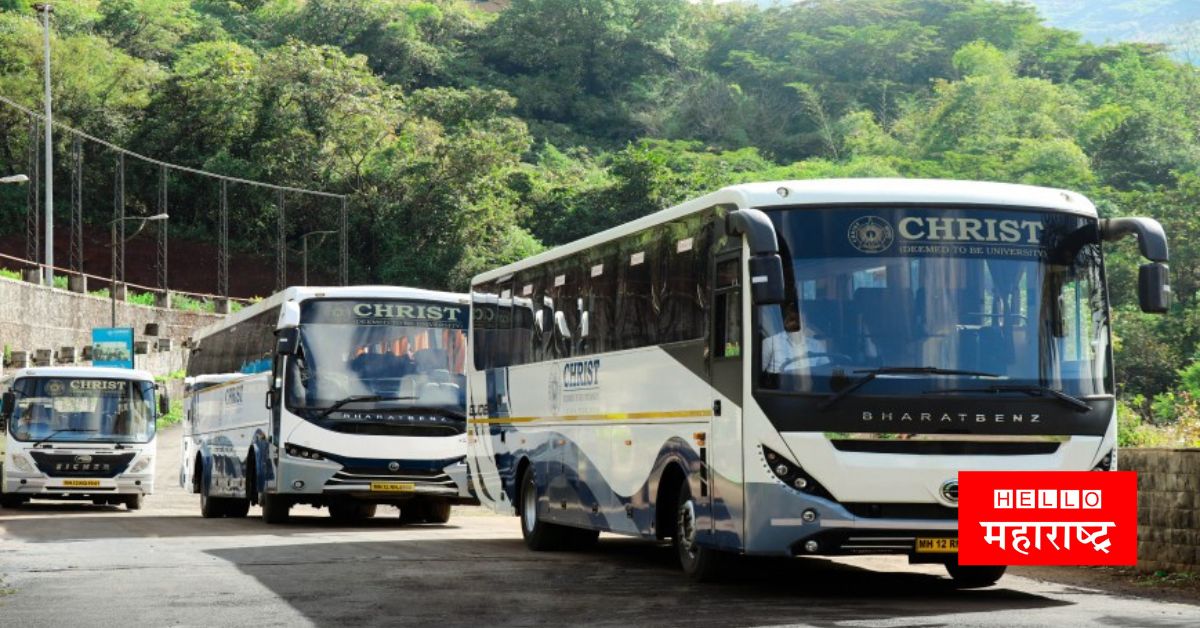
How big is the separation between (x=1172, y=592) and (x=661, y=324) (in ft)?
15.2

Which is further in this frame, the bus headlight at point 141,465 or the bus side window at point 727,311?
the bus headlight at point 141,465

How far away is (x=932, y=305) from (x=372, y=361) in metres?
12.6

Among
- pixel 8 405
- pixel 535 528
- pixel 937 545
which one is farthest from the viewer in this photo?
pixel 8 405

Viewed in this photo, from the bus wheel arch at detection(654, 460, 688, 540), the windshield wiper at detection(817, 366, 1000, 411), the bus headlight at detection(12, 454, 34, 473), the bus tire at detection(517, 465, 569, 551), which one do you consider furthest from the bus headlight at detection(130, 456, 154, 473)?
the windshield wiper at detection(817, 366, 1000, 411)

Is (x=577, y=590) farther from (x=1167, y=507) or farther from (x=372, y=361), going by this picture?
(x=372, y=361)

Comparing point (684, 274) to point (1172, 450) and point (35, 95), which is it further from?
point (35, 95)

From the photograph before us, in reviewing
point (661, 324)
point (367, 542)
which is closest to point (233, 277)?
point (367, 542)

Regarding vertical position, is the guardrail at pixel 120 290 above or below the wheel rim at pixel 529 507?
above

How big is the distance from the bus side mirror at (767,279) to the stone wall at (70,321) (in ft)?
156

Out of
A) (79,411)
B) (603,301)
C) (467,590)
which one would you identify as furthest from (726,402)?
(79,411)

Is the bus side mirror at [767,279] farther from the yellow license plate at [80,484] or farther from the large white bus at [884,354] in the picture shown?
the yellow license plate at [80,484]

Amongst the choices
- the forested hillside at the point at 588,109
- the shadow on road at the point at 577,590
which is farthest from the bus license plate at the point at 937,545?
the forested hillside at the point at 588,109

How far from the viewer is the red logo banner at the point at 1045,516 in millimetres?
13508

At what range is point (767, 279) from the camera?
1349cm
